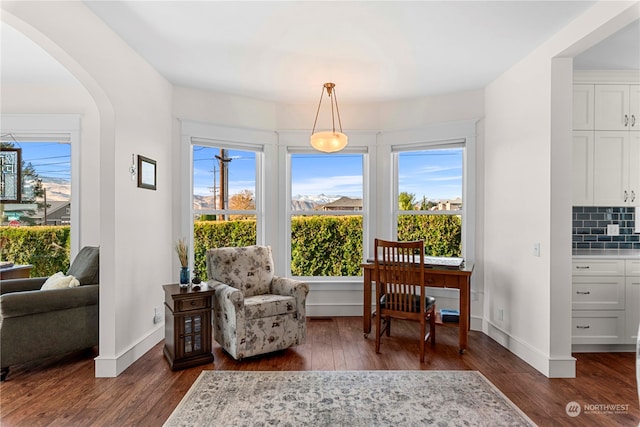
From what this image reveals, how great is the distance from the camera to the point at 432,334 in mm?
3654

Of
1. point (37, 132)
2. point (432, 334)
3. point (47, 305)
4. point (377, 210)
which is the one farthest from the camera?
point (377, 210)

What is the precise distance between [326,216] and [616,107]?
318 centimetres

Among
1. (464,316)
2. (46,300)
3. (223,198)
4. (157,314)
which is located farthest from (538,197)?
(46,300)

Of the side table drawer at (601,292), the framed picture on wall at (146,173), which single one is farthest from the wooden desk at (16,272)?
the side table drawer at (601,292)

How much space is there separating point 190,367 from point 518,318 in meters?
2.92

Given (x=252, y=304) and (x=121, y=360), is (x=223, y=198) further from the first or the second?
(x=121, y=360)

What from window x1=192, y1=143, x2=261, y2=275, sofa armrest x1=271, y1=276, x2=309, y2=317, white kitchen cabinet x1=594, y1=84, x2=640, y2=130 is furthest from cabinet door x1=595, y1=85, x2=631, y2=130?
window x1=192, y1=143, x2=261, y2=275

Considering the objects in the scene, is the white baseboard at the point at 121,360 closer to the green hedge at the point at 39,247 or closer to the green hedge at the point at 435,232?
the green hedge at the point at 39,247

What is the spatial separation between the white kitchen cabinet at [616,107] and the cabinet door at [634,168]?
0.37ft

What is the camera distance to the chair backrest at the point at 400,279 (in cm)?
329

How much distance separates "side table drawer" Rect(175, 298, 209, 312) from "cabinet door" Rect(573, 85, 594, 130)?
370 centimetres

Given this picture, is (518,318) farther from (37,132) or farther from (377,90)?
(37,132)

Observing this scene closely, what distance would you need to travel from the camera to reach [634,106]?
3480 mm

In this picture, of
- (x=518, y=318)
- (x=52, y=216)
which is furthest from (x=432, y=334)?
(x=52, y=216)
